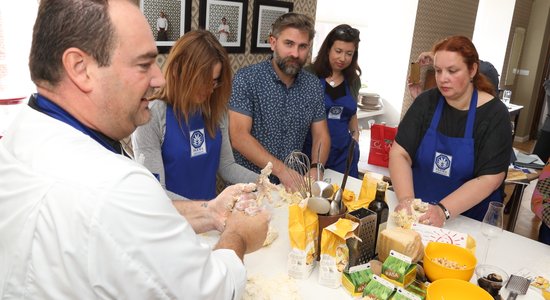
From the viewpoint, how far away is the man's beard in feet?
7.70

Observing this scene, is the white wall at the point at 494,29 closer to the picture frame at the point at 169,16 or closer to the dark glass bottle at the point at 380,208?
the picture frame at the point at 169,16

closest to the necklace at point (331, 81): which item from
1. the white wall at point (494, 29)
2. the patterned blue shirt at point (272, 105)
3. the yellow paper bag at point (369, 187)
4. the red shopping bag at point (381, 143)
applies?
the patterned blue shirt at point (272, 105)

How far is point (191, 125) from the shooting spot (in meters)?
1.91

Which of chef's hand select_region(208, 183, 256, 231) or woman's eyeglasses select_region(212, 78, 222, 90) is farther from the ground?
woman's eyeglasses select_region(212, 78, 222, 90)

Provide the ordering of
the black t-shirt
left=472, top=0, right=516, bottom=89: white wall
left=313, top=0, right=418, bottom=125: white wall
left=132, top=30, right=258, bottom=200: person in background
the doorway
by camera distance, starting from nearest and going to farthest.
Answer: left=132, top=30, right=258, bottom=200: person in background < the black t-shirt < left=313, top=0, right=418, bottom=125: white wall < left=472, top=0, right=516, bottom=89: white wall < the doorway

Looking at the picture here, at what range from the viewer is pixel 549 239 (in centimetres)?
203

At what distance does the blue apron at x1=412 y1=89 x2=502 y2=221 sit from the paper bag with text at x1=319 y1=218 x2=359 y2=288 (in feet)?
3.28

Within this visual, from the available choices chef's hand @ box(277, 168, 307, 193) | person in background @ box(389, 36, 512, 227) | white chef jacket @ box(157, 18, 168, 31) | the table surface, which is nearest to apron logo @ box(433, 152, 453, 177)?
person in background @ box(389, 36, 512, 227)

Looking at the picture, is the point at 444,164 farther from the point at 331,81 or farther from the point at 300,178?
the point at 331,81

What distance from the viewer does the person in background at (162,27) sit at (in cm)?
235

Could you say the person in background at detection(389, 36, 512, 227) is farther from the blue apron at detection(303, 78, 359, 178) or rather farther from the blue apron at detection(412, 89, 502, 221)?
the blue apron at detection(303, 78, 359, 178)

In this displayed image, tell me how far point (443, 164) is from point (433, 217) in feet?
→ 1.48

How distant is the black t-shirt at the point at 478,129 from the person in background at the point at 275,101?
1.62 ft

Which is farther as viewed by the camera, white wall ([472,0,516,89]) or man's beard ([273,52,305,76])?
white wall ([472,0,516,89])
